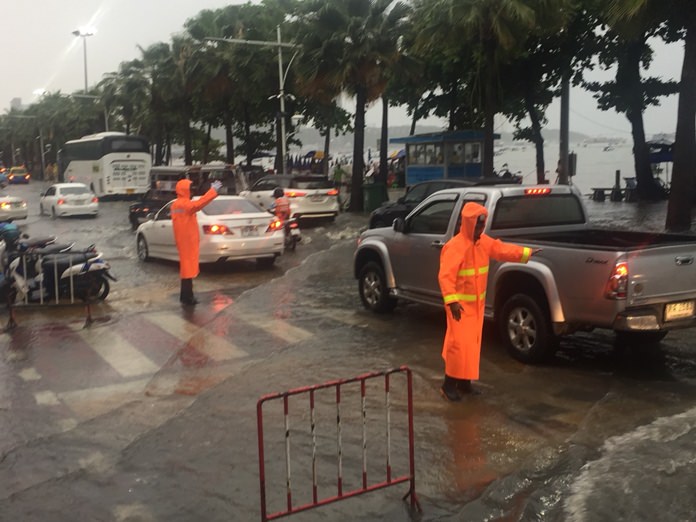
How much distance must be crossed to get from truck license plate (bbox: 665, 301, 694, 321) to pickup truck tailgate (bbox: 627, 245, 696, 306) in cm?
5

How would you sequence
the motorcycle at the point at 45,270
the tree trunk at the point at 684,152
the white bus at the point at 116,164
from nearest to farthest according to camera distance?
the motorcycle at the point at 45,270 → the tree trunk at the point at 684,152 → the white bus at the point at 116,164

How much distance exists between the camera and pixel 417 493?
203 inches

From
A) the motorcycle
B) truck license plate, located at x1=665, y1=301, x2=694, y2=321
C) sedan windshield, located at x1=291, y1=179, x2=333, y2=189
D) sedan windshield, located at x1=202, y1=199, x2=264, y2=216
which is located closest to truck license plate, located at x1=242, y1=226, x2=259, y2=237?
sedan windshield, located at x1=202, y1=199, x2=264, y2=216

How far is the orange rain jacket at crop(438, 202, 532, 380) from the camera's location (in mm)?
6711

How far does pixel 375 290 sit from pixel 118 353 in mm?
3572

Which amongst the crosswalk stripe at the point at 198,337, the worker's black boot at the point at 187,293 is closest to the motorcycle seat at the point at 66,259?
the worker's black boot at the point at 187,293

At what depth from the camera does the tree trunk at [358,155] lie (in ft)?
99.6

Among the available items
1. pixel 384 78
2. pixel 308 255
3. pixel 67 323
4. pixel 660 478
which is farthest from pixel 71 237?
pixel 660 478

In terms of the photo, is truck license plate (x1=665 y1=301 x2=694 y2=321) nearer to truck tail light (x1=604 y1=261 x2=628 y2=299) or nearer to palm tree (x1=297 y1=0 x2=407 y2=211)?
truck tail light (x1=604 y1=261 x2=628 y2=299)

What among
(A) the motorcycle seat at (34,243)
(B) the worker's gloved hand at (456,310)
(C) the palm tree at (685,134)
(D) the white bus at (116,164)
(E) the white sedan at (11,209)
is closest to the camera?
(B) the worker's gloved hand at (456,310)

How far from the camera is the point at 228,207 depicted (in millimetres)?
15781

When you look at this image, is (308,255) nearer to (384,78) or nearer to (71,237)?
(71,237)

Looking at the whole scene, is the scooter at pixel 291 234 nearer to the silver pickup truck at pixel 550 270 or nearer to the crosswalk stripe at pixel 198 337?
the crosswalk stripe at pixel 198 337

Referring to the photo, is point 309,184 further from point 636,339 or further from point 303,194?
point 636,339
